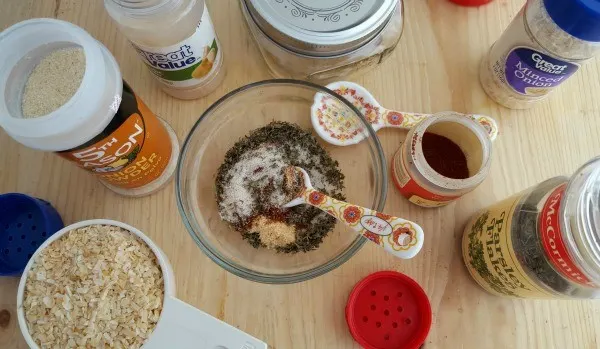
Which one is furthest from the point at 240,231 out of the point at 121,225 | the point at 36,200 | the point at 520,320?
the point at 520,320

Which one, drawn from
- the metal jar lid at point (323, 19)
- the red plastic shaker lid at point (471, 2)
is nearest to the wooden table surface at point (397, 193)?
the red plastic shaker lid at point (471, 2)

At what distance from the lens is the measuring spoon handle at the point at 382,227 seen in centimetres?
52

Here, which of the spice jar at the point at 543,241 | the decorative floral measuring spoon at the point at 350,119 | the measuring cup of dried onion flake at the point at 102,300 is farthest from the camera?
the decorative floral measuring spoon at the point at 350,119

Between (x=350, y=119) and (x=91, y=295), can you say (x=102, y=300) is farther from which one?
(x=350, y=119)

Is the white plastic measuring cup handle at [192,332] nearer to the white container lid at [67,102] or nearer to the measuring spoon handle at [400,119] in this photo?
the white container lid at [67,102]

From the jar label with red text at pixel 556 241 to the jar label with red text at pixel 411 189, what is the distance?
0.40 ft

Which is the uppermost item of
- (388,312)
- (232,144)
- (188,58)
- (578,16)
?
(578,16)

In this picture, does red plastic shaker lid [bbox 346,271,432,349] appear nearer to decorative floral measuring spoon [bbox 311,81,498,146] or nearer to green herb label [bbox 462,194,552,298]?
green herb label [bbox 462,194,552,298]

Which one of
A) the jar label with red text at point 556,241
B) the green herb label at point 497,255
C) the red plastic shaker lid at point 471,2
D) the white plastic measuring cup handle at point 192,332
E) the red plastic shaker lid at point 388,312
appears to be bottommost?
the red plastic shaker lid at point 388,312

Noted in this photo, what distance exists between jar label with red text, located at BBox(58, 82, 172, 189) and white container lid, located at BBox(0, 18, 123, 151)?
0.05 ft

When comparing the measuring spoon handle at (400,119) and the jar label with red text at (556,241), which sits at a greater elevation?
the jar label with red text at (556,241)

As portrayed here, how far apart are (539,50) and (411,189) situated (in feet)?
0.74

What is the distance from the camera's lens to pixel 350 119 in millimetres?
673

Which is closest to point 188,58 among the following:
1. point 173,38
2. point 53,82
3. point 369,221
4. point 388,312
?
point 173,38
